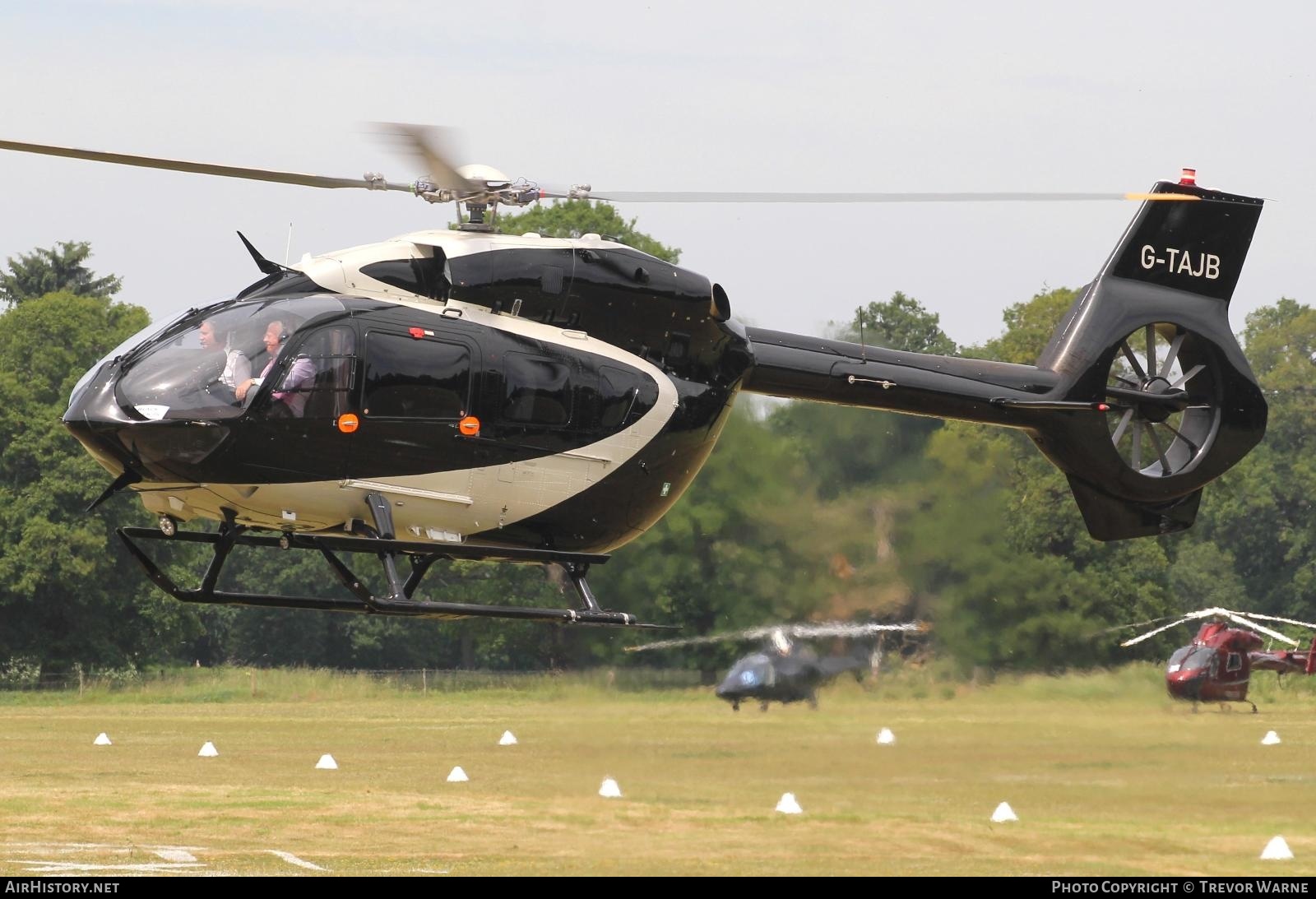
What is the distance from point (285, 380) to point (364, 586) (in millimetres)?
1669

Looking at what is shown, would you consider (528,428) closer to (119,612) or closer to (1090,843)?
(1090,843)

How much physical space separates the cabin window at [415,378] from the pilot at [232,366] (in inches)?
34.2

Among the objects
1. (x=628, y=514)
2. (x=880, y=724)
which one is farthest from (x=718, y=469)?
(x=628, y=514)

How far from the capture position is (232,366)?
517 inches

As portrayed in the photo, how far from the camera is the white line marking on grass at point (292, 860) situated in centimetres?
1776

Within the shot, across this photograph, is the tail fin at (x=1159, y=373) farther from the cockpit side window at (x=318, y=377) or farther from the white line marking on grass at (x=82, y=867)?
the white line marking on grass at (x=82, y=867)

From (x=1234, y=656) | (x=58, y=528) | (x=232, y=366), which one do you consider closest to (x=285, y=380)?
(x=232, y=366)

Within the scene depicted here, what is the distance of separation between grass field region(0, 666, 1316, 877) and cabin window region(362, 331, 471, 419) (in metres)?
5.27

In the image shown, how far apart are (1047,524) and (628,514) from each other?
7.66m

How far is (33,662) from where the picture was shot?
49.7 metres

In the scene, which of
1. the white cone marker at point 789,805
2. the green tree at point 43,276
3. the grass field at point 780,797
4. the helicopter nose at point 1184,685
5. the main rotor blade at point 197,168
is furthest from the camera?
the green tree at point 43,276

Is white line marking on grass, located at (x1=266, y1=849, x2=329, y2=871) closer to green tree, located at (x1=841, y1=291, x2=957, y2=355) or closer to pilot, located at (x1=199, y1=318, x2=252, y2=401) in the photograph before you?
pilot, located at (x1=199, y1=318, x2=252, y2=401)

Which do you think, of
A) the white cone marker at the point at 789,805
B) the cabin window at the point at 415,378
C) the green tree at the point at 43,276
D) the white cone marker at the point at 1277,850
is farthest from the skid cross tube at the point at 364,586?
the green tree at the point at 43,276

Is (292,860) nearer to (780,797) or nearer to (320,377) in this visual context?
(780,797)
